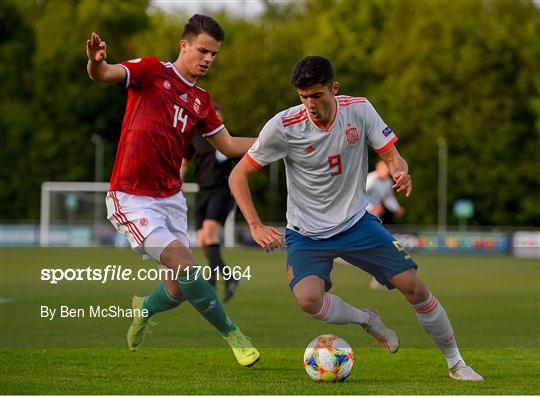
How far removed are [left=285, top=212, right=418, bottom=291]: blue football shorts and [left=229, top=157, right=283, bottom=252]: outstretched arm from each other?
0.45m

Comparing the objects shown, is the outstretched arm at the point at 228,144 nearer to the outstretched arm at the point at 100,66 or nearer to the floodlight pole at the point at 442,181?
the outstretched arm at the point at 100,66

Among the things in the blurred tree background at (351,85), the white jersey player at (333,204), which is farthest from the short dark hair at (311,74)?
the blurred tree background at (351,85)

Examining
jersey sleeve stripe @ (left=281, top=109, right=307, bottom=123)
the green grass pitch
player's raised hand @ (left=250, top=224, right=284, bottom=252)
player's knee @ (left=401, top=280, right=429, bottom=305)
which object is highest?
jersey sleeve stripe @ (left=281, top=109, right=307, bottom=123)

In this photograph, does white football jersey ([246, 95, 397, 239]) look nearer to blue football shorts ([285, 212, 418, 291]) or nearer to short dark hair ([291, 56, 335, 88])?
blue football shorts ([285, 212, 418, 291])

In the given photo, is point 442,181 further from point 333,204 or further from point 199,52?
point 333,204

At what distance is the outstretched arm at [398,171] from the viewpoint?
288 inches

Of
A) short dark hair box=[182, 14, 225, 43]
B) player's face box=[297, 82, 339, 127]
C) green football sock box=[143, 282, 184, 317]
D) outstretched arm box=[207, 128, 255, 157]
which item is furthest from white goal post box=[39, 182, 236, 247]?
player's face box=[297, 82, 339, 127]

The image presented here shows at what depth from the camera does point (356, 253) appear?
309 inches

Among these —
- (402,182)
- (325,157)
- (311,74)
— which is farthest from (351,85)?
(311,74)

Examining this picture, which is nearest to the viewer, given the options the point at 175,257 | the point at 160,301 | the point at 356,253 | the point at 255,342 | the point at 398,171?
the point at 398,171

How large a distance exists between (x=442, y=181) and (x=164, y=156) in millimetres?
48484

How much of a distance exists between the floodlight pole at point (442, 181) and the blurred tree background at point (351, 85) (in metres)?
0.46

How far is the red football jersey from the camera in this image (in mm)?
8148

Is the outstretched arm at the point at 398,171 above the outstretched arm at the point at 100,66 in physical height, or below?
below
